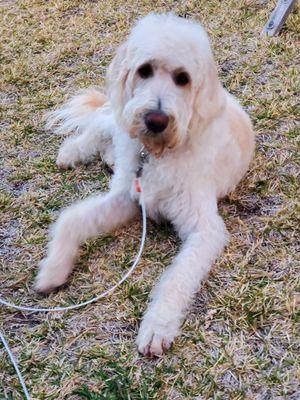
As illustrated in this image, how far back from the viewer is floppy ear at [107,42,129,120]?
9.44 feet

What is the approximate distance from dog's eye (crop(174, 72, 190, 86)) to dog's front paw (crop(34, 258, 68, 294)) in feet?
3.35

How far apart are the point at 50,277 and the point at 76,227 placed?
0.31 metres

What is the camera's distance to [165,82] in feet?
8.99

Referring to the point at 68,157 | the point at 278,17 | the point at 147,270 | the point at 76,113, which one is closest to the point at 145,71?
the point at 147,270

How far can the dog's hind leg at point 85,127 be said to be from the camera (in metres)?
3.75

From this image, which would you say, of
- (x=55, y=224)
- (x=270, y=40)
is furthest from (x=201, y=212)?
(x=270, y=40)

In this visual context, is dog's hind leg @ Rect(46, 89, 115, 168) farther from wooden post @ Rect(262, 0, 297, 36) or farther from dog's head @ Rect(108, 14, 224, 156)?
wooden post @ Rect(262, 0, 297, 36)

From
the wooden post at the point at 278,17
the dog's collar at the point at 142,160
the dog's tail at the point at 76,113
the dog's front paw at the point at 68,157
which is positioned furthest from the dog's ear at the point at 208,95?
the wooden post at the point at 278,17

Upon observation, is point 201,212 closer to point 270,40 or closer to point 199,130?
point 199,130

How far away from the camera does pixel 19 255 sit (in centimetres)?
312

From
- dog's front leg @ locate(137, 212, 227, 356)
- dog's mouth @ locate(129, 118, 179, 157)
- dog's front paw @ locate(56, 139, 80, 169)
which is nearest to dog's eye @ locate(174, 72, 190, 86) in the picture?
dog's mouth @ locate(129, 118, 179, 157)

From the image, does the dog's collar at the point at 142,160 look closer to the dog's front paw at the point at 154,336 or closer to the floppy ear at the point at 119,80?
the floppy ear at the point at 119,80

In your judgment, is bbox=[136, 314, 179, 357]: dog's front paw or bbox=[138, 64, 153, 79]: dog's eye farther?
bbox=[138, 64, 153, 79]: dog's eye

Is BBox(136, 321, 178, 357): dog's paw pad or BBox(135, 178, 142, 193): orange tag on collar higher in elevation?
Result: BBox(135, 178, 142, 193): orange tag on collar
